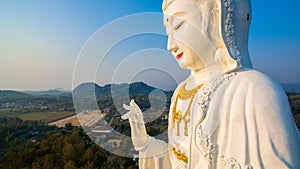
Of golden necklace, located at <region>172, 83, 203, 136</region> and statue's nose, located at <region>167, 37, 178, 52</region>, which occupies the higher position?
statue's nose, located at <region>167, 37, 178, 52</region>

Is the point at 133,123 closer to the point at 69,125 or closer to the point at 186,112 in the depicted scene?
the point at 186,112

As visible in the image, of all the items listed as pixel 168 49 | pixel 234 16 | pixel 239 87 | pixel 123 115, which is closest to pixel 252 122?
pixel 239 87

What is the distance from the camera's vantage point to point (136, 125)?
261 cm

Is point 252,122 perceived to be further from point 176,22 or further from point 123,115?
point 123,115

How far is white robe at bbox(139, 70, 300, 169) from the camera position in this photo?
5.69ft

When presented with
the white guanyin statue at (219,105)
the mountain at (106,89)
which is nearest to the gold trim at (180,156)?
the white guanyin statue at (219,105)

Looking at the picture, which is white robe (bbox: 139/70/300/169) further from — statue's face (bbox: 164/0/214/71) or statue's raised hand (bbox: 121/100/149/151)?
statue's raised hand (bbox: 121/100/149/151)

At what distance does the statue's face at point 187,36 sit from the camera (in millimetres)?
2232

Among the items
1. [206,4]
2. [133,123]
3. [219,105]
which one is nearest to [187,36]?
[206,4]

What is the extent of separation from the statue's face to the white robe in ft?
1.28

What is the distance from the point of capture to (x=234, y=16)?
214cm

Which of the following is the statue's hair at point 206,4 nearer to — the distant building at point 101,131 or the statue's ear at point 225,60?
the statue's ear at point 225,60

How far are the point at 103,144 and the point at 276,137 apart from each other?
1.51 meters

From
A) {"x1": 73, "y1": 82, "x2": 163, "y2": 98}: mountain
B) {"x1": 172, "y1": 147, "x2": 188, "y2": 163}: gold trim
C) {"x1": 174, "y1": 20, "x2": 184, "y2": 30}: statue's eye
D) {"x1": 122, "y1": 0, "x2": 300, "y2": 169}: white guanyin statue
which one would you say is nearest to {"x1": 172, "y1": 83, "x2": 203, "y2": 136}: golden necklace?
{"x1": 122, "y1": 0, "x2": 300, "y2": 169}: white guanyin statue
